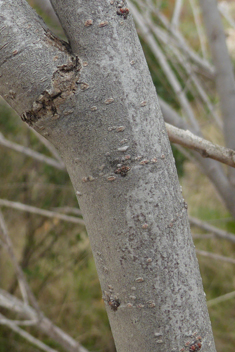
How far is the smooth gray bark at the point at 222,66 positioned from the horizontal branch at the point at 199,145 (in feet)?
2.03

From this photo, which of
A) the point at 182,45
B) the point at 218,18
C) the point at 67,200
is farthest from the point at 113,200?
the point at 67,200

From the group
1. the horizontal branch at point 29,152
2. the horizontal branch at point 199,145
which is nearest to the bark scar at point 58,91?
the horizontal branch at point 199,145

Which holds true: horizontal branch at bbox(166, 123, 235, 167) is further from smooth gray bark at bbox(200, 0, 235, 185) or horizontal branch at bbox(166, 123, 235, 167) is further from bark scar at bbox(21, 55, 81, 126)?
smooth gray bark at bbox(200, 0, 235, 185)

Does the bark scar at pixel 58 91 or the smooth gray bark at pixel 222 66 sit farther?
the smooth gray bark at pixel 222 66

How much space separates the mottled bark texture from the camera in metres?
0.28

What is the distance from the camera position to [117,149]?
29 centimetres

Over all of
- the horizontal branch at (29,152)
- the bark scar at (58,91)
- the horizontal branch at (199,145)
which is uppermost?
the bark scar at (58,91)

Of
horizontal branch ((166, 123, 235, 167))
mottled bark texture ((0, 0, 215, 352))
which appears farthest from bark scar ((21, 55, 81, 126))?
horizontal branch ((166, 123, 235, 167))

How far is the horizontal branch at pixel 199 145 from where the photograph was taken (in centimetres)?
40

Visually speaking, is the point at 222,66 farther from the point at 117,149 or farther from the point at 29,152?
the point at 117,149

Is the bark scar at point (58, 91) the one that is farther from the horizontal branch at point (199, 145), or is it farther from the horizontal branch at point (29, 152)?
the horizontal branch at point (29, 152)

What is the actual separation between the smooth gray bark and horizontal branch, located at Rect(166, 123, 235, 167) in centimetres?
62

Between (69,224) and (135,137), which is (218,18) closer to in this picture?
(135,137)

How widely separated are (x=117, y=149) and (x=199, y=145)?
6.3 inches
